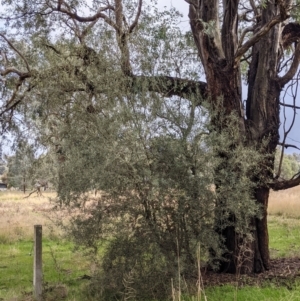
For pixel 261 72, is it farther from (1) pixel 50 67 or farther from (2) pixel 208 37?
(1) pixel 50 67

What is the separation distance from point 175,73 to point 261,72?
6.75 ft

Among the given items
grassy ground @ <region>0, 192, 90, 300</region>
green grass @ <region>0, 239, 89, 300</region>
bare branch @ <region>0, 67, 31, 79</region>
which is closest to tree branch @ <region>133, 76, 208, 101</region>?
grassy ground @ <region>0, 192, 90, 300</region>

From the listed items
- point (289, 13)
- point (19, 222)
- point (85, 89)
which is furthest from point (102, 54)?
point (19, 222)

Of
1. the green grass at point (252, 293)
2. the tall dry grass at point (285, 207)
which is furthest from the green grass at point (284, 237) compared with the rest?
the green grass at point (252, 293)

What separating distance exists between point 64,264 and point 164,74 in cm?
581

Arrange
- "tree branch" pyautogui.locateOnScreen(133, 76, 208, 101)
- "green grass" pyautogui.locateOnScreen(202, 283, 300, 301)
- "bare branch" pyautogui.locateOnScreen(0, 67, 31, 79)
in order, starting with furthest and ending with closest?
1. "bare branch" pyautogui.locateOnScreen(0, 67, 31, 79)
2. "tree branch" pyautogui.locateOnScreen(133, 76, 208, 101)
3. "green grass" pyautogui.locateOnScreen(202, 283, 300, 301)

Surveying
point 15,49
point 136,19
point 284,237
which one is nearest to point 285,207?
point 284,237

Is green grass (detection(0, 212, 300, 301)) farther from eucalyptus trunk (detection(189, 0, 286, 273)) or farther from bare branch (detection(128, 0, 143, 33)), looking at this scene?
bare branch (detection(128, 0, 143, 33))

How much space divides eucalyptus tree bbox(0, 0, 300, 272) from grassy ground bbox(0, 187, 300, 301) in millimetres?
807

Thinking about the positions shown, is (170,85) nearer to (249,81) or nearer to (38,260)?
(249,81)

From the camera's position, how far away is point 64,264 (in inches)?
458

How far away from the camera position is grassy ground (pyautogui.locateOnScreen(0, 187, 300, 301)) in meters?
7.56

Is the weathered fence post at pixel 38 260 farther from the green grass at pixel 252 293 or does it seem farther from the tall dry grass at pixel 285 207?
the tall dry grass at pixel 285 207

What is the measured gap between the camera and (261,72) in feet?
31.5
